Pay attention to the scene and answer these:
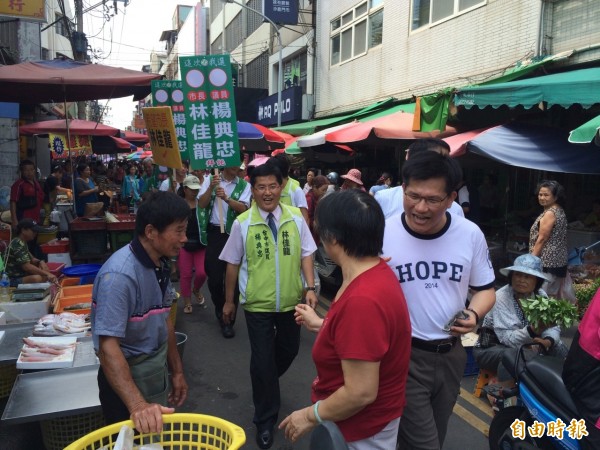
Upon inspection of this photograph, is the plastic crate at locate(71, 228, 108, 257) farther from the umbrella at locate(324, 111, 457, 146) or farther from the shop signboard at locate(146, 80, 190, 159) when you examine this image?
the umbrella at locate(324, 111, 457, 146)

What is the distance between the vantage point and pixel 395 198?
11.1 ft

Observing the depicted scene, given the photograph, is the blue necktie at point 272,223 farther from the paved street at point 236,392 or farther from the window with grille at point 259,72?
the window with grille at point 259,72

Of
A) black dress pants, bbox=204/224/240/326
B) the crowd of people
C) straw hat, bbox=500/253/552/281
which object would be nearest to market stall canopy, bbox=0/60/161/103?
black dress pants, bbox=204/224/240/326

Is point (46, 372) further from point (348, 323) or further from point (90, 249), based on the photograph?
point (90, 249)

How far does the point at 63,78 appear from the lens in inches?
234

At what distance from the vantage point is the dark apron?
237cm

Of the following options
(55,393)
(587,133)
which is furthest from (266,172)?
(587,133)

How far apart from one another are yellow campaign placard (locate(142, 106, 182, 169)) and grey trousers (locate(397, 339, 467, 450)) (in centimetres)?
390

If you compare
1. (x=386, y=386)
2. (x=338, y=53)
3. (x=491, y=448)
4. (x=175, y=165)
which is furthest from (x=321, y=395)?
(x=338, y=53)

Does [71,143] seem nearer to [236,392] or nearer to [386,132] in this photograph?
[386,132]

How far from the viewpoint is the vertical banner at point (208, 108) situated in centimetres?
533

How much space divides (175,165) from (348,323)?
4327 millimetres

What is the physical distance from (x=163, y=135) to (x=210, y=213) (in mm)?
1030

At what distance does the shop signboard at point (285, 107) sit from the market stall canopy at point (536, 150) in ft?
40.7
